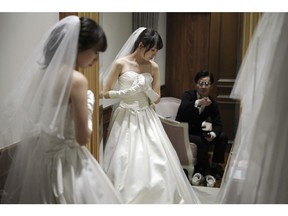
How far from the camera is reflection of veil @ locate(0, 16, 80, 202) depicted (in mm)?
1337

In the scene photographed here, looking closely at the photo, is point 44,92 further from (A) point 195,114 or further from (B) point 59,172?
(A) point 195,114

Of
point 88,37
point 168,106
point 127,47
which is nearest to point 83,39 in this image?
point 88,37

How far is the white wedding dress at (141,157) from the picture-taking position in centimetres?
196

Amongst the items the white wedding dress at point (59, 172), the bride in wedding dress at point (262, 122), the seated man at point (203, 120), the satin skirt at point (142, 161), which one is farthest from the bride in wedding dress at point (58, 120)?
the seated man at point (203, 120)

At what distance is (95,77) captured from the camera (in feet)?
5.89

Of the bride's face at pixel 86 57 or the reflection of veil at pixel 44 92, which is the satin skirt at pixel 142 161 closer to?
the reflection of veil at pixel 44 92

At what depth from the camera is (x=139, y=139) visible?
206cm

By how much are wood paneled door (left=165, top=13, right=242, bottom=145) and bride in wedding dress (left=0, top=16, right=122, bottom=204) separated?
96cm

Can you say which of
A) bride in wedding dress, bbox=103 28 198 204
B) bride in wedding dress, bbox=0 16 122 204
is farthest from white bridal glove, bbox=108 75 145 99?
bride in wedding dress, bbox=0 16 122 204

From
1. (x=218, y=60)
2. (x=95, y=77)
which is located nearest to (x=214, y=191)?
(x=218, y=60)

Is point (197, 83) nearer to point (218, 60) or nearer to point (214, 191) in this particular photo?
point (218, 60)

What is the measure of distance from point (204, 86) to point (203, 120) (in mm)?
222

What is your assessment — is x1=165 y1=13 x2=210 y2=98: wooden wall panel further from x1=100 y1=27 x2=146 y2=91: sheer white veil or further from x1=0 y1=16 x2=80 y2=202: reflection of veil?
x1=0 y1=16 x2=80 y2=202: reflection of veil

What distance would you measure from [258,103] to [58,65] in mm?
816
